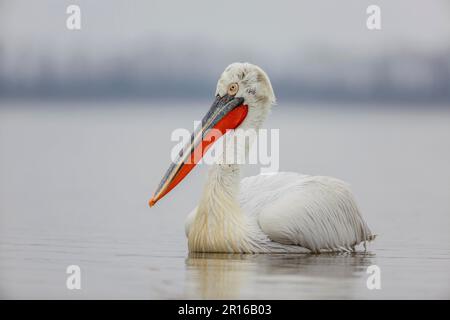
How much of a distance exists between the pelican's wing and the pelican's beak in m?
0.50

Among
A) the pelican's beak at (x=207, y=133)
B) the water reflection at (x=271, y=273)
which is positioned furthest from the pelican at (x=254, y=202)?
the water reflection at (x=271, y=273)

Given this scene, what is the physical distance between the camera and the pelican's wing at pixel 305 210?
9.95 meters

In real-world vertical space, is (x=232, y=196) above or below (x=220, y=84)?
below

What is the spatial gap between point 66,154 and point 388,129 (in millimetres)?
8023

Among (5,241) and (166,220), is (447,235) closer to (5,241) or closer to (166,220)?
(166,220)

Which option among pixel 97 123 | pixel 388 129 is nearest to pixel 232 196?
pixel 388 129

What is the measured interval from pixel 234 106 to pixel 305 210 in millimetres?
1054

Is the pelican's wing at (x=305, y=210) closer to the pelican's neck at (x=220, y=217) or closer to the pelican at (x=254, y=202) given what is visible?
the pelican at (x=254, y=202)

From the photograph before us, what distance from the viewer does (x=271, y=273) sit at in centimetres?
909

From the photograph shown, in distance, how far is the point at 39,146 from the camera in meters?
21.1

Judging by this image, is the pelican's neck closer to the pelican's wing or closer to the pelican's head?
the pelican's wing

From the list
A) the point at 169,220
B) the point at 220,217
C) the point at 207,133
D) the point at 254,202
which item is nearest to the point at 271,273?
the point at 220,217

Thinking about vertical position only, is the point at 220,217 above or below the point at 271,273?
above

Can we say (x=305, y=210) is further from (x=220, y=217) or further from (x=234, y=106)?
(x=234, y=106)
